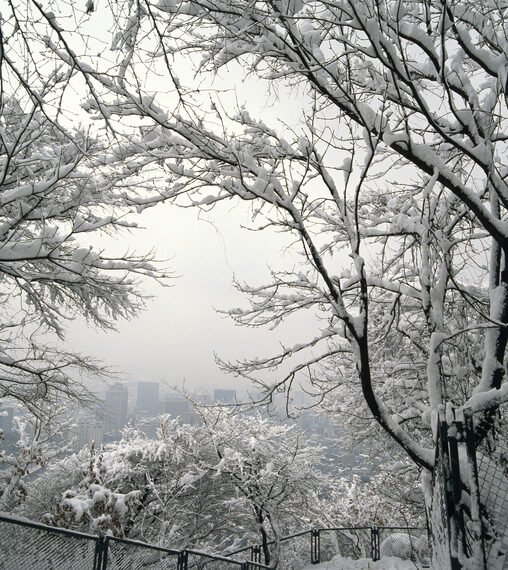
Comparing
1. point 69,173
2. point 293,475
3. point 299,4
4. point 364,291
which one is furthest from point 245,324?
point 293,475

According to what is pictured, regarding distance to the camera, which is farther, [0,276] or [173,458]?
[173,458]

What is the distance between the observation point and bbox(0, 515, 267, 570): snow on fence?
4.16 metres

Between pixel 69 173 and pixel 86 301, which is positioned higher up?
pixel 69 173

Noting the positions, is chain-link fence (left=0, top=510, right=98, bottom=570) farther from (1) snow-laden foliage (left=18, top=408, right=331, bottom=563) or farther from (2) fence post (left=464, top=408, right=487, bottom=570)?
(1) snow-laden foliage (left=18, top=408, right=331, bottom=563)

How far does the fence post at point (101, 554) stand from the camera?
15.8 ft

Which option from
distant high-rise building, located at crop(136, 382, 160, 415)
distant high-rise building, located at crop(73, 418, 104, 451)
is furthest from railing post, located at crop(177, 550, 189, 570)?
distant high-rise building, located at crop(136, 382, 160, 415)

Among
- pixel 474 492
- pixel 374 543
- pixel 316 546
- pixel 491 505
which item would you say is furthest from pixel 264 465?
pixel 474 492

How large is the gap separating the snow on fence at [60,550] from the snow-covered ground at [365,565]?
923 centimetres

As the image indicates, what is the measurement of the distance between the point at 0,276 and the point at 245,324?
4.54m

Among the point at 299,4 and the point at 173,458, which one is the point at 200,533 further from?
the point at 299,4

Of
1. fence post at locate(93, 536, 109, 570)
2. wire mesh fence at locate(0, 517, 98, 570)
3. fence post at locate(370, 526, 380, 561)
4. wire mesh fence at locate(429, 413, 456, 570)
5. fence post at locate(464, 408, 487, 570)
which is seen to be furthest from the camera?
fence post at locate(370, 526, 380, 561)

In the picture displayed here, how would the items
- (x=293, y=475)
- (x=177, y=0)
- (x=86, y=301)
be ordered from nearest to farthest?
(x=177, y=0) → (x=86, y=301) → (x=293, y=475)

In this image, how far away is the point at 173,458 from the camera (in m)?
18.3

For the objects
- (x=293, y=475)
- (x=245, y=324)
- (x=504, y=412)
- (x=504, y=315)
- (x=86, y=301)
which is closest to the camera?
(x=504, y=315)
